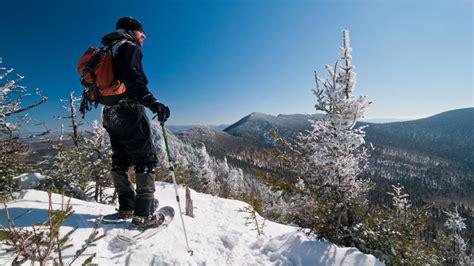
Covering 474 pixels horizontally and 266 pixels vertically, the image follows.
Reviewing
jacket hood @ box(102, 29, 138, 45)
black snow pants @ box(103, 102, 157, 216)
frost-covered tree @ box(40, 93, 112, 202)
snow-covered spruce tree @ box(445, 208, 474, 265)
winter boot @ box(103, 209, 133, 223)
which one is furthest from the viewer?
snow-covered spruce tree @ box(445, 208, 474, 265)

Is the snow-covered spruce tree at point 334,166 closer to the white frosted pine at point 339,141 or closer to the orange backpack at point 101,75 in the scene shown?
the white frosted pine at point 339,141

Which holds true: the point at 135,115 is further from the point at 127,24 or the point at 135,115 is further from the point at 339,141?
the point at 339,141

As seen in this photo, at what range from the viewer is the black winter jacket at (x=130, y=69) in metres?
4.01

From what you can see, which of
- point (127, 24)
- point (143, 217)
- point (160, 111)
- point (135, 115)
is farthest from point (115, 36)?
point (143, 217)

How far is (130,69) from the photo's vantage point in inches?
157

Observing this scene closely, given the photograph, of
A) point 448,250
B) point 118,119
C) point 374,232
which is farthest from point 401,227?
point 448,250

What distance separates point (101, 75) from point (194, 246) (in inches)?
119

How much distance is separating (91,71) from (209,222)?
12.8ft

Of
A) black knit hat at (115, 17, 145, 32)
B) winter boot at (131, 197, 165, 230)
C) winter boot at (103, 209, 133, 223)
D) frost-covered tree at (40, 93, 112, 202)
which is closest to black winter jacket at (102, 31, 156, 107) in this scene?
black knit hat at (115, 17, 145, 32)

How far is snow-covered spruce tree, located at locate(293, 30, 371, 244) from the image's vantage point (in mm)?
5301

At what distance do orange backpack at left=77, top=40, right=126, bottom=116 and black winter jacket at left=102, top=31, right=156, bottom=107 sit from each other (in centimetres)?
9

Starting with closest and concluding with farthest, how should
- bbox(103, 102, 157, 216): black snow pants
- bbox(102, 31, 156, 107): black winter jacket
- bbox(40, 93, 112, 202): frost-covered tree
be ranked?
bbox(102, 31, 156, 107): black winter jacket, bbox(103, 102, 157, 216): black snow pants, bbox(40, 93, 112, 202): frost-covered tree

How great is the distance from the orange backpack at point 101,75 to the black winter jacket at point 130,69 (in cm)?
9

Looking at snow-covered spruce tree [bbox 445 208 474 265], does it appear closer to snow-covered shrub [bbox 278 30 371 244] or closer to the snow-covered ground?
snow-covered shrub [bbox 278 30 371 244]
